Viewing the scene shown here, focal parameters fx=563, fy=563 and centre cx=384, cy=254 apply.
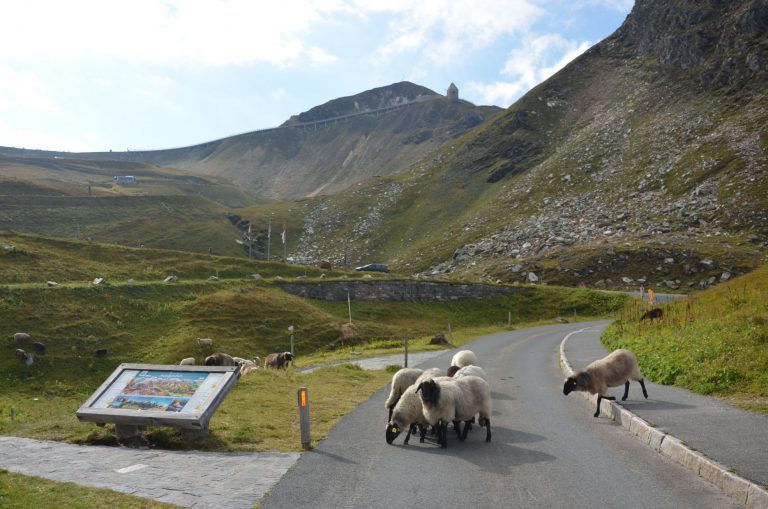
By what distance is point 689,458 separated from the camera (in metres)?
11.2

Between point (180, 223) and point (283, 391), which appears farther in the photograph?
point (180, 223)

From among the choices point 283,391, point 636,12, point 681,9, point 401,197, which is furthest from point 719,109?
point 283,391

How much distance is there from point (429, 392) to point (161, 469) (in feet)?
20.9

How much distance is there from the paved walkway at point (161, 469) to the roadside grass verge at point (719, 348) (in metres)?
12.7

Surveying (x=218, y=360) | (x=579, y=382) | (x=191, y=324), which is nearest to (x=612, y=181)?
(x=191, y=324)

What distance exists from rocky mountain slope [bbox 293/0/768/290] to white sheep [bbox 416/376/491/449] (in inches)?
2708

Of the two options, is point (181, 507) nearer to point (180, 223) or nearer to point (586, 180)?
point (586, 180)

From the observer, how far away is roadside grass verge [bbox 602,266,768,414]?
55.2ft

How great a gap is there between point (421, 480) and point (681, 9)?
516 ft

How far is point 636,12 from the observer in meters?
156

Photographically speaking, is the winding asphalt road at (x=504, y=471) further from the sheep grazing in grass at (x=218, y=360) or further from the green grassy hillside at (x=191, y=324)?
the sheep grazing in grass at (x=218, y=360)

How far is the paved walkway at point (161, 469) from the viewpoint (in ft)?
33.8

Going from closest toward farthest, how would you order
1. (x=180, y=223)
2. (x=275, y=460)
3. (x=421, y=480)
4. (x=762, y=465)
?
1. (x=762, y=465)
2. (x=421, y=480)
3. (x=275, y=460)
4. (x=180, y=223)

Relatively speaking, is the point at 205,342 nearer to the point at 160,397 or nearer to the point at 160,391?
the point at 160,391
